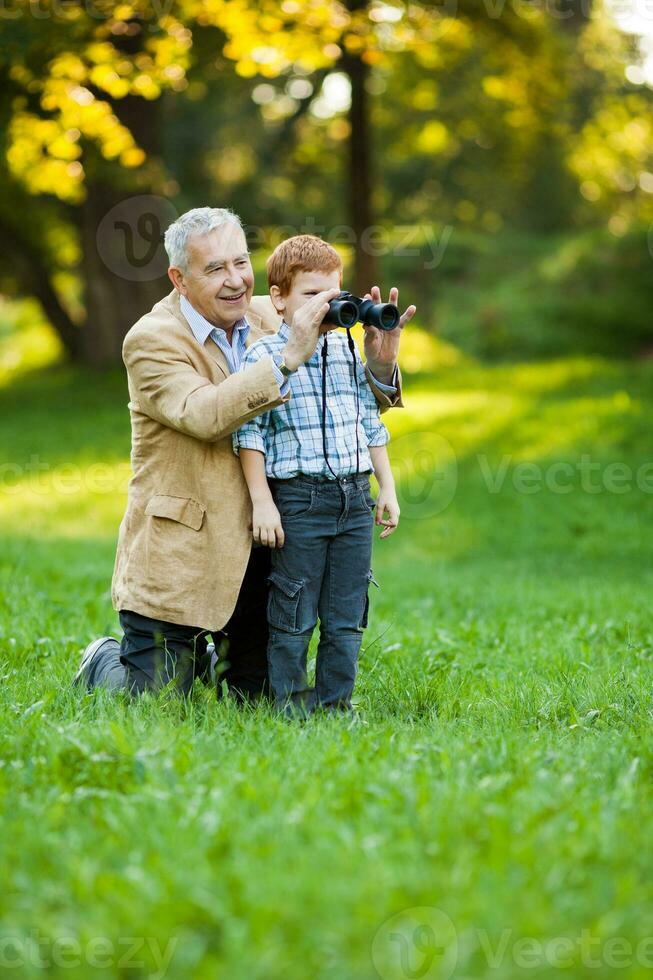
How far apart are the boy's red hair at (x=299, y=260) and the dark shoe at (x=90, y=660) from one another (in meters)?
1.50

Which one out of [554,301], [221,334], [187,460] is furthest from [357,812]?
[554,301]

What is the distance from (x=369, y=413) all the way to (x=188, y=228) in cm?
92

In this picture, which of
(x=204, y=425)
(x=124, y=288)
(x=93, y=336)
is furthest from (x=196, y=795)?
(x=93, y=336)

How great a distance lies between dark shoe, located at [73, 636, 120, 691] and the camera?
4.09 metres

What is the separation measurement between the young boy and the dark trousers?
8.6 inches

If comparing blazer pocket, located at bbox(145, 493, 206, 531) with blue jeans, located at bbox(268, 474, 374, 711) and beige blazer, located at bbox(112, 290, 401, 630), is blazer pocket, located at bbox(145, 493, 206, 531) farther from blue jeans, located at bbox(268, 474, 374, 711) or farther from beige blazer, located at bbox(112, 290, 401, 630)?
blue jeans, located at bbox(268, 474, 374, 711)

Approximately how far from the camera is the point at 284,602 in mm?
3820

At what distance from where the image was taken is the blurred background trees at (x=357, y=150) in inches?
383

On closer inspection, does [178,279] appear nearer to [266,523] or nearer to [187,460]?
[187,460]

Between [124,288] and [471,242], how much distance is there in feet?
27.2

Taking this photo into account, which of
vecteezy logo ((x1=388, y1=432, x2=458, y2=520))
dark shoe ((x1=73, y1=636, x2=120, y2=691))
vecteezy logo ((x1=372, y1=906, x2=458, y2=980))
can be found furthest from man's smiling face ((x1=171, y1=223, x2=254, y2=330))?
vecteezy logo ((x1=388, y1=432, x2=458, y2=520))

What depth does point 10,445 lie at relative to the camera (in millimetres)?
14609

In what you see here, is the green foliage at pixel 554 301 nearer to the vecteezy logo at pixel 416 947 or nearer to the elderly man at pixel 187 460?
the elderly man at pixel 187 460

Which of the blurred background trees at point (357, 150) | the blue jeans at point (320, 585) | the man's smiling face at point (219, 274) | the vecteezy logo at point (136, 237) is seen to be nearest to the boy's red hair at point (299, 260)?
the man's smiling face at point (219, 274)
